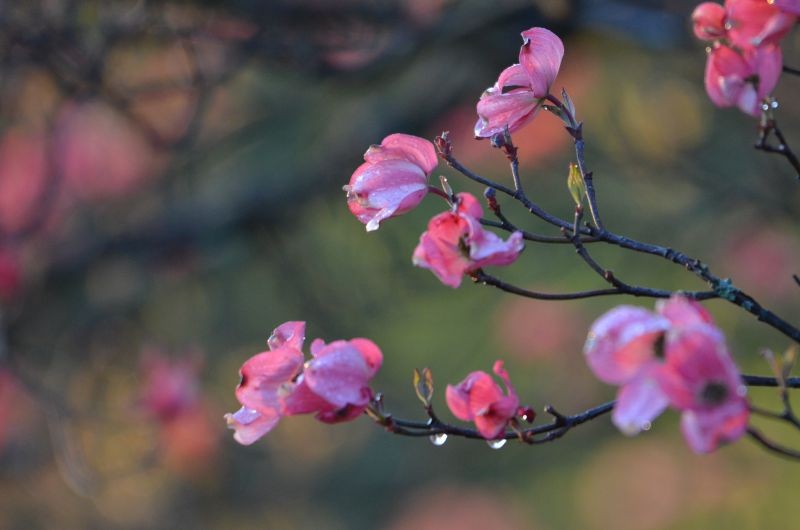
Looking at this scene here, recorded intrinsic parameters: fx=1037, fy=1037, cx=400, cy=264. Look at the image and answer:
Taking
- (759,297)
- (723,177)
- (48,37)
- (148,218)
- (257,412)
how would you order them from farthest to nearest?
1. (759,297)
2. (148,218)
3. (723,177)
4. (48,37)
5. (257,412)

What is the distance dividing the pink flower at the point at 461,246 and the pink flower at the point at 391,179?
0.09 m

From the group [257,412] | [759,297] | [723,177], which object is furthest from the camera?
[759,297]

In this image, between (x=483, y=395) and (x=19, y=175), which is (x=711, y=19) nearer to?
(x=483, y=395)

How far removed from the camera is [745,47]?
0.96 metres

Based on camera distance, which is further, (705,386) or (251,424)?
(251,424)

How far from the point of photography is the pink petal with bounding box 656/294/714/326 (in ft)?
2.27

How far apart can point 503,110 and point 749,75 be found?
229 mm

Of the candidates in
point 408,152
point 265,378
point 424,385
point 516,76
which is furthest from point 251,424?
point 516,76

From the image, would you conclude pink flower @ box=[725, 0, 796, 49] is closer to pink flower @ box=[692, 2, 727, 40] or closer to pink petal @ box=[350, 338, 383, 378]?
pink flower @ box=[692, 2, 727, 40]

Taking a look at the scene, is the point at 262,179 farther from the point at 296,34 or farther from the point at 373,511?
the point at 373,511

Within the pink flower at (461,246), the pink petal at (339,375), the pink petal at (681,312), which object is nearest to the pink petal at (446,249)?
the pink flower at (461,246)

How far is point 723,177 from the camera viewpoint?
9.70ft

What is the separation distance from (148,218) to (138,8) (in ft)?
4.06

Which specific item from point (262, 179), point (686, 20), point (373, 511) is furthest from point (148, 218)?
point (373, 511)
